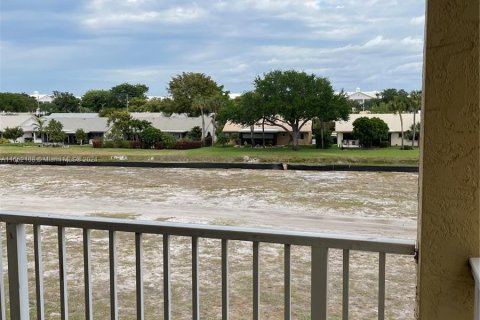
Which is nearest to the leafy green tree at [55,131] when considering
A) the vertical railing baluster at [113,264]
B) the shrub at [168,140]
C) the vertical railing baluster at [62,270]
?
the shrub at [168,140]

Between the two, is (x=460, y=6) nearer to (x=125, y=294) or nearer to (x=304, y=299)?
(x=304, y=299)

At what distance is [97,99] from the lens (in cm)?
200

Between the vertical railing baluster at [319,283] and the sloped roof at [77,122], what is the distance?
123cm

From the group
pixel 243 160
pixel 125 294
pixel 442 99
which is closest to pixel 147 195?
pixel 243 160

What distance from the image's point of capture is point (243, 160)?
2004mm

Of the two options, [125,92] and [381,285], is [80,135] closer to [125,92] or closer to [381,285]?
[125,92]

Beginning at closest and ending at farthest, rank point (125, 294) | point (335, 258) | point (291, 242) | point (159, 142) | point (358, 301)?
1. point (291, 242)
2. point (335, 258)
3. point (358, 301)
4. point (125, 294)
5. point (159, 142)

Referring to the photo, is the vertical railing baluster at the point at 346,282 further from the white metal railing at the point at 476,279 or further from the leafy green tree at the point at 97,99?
the leafy green tree at the point at 97,99

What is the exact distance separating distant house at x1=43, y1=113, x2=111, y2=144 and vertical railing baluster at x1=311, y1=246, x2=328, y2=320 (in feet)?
4.03

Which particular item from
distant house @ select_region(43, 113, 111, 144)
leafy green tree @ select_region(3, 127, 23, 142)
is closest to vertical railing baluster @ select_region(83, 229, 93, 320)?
distant house @ select_region(43, 113, 111, 144)

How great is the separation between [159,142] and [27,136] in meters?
0.60

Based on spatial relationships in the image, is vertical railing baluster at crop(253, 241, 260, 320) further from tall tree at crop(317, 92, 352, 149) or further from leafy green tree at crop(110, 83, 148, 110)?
leafy green tree at crop(110, 83, 148, 110)

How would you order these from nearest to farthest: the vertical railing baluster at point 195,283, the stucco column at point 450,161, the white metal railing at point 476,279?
1. the white metal railing at point 476,279
2. the stucco column at point 450,161
3. the vertical railing baluster at point 195,283

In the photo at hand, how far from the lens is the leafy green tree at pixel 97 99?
2.00m
